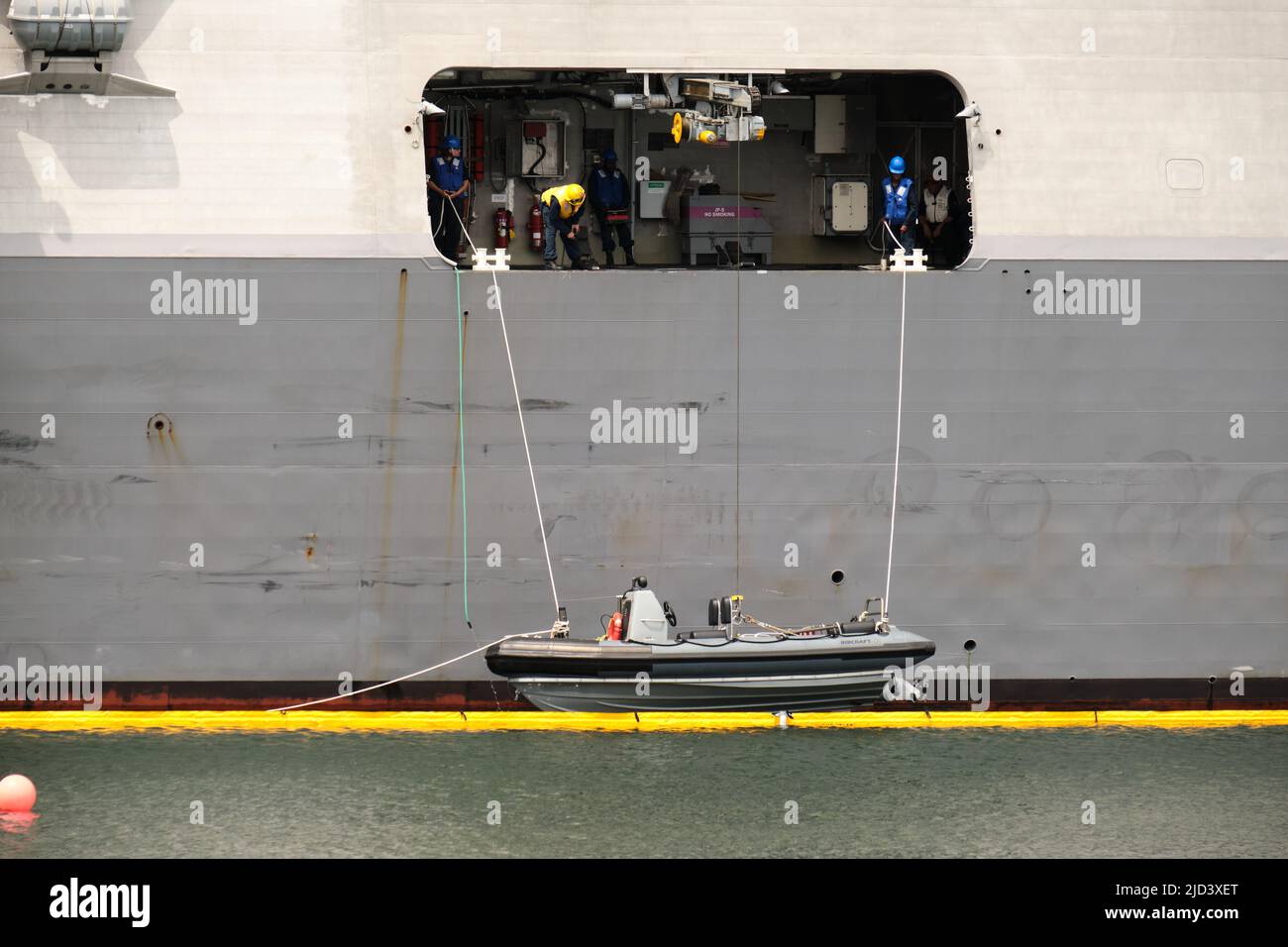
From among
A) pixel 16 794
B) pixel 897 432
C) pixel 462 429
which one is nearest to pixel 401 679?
pixel 462 429

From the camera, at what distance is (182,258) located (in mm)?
13617

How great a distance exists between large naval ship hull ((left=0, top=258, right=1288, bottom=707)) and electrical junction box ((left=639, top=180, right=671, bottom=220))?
1.93 metres

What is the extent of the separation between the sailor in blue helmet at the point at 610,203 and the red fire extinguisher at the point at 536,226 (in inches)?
20.2

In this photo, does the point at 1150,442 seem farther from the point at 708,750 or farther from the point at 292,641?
the point at 292,641

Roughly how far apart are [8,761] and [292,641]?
230cm

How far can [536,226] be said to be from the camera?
15445 mm

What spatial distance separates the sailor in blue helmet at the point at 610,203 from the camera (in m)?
15.1

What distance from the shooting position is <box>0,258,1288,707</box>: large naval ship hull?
534 inches

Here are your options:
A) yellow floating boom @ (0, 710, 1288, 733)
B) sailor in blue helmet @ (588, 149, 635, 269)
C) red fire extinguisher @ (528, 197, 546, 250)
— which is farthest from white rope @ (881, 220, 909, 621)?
red fire extinguisher @ (528, 197, 546, 250)

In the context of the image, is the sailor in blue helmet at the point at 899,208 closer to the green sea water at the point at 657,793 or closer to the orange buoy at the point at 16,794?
the green sea water at the point at 657,793

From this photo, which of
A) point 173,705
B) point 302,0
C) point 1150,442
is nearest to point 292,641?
point 173,705

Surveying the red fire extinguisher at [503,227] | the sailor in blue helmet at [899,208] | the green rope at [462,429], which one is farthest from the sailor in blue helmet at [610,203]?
the sailor in blue helmet at [899,208]

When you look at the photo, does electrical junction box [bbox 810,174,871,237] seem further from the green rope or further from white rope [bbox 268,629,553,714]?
white rope [bbox 268,629,553,714]

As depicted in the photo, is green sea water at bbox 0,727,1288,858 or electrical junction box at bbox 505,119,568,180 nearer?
green sea water at bbox 0,727,1288,858
